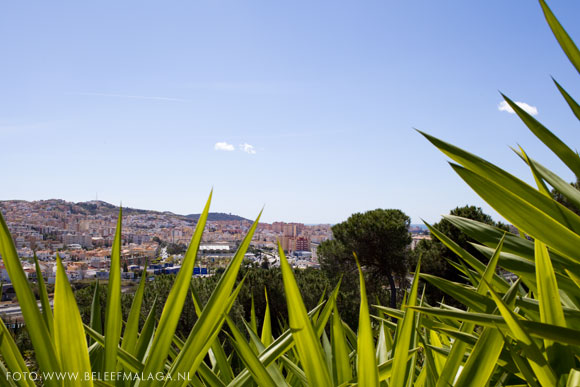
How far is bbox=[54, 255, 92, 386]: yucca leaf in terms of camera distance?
43 cm

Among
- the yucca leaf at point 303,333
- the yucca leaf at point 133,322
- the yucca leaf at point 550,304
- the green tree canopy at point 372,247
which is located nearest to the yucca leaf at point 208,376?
the yucca leaf at point 133,322

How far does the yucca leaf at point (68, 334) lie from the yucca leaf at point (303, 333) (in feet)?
0.76

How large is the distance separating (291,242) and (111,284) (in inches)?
2145

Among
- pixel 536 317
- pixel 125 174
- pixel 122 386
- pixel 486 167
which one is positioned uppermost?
pixel 125 174

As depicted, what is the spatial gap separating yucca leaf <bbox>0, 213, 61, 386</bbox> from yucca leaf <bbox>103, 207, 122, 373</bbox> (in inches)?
4.2

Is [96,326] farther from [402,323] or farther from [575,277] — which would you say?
[575,277]

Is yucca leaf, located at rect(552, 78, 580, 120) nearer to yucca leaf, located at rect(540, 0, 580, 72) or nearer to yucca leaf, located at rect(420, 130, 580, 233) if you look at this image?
yucca leaf, located at rect(540, 0, 580, 72)

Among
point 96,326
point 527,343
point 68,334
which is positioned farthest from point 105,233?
point 527,343

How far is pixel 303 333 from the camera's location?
503mm

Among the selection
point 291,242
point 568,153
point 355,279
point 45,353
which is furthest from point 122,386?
point 291,242

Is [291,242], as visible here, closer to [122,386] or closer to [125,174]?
[125,174]

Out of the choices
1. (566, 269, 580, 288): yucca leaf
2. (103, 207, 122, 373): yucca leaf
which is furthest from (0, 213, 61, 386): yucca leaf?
(566, 269, 580, 288): yucca leaf

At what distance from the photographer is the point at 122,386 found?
2.02 ft

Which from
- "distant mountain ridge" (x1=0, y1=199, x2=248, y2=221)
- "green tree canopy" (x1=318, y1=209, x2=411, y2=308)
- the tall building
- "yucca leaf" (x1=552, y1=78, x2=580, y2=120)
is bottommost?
the tall building
